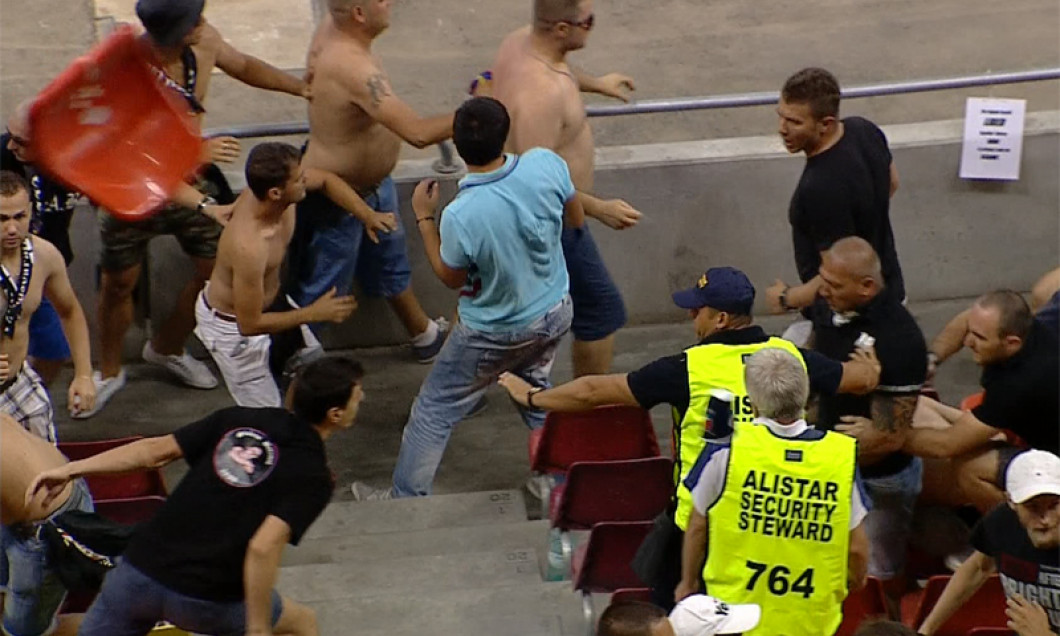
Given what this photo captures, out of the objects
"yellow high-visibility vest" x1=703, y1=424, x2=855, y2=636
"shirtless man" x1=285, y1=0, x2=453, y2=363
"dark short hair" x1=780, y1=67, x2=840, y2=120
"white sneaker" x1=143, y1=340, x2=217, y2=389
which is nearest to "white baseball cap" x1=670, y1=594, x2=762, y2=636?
"yellow high-visibility vest" x1=703, y1=424, x2=855, y2=636

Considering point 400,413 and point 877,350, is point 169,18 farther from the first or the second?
point 877,350

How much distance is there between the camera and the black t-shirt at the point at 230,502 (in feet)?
15.5

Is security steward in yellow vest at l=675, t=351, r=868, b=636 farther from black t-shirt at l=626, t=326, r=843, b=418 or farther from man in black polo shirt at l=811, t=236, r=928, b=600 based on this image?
man in black polo shirt at l=811, t=236, r=928, b=600

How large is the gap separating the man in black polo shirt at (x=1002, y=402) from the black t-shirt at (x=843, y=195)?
3.50 feet

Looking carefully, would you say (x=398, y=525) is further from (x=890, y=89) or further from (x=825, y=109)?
(x=890, y=89)

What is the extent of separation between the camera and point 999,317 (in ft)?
17.4

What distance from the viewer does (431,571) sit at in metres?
5.96

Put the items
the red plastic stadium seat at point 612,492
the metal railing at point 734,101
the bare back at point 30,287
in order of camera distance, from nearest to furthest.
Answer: the red plastic stadium seat at point 612,492, the bare back at point 30,287, the metal railing at point 734,101

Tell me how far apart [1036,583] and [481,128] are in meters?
2.68

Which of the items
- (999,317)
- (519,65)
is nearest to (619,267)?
(519,65)

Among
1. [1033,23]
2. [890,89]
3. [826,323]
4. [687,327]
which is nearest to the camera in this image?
[826,323]

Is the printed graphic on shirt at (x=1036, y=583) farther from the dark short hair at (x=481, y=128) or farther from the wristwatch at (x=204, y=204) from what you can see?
the wristwatch at (x=204, y=204)

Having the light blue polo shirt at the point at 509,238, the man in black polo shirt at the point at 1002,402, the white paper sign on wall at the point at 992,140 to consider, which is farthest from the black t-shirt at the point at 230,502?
the white paper sign on wall at the point at 992,140

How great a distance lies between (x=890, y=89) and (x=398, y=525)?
129 inches
